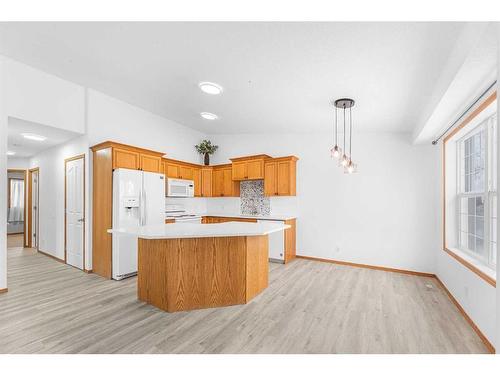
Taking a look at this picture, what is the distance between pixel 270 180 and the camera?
17.4 feet

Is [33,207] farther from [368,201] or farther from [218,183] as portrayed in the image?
[368,201]

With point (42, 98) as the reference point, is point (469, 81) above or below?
below

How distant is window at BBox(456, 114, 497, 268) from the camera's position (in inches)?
99.0

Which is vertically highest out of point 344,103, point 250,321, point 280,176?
point 344,103

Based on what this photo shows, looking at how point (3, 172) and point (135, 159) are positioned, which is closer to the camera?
point (3, 172)

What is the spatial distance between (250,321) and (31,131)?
168 inches

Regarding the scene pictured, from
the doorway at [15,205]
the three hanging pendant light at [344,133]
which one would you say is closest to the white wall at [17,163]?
the doorway at [15,205]

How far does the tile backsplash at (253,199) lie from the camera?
18.5ft

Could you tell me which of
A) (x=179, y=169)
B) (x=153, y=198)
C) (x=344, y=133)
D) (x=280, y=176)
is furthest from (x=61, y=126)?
(x=344, y=133)

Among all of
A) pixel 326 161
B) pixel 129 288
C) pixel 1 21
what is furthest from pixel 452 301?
pixel 1 21

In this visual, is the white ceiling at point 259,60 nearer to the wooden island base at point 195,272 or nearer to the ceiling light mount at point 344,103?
the ceiling light mount at point 344,103

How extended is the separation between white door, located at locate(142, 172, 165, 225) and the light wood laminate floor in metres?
1.06

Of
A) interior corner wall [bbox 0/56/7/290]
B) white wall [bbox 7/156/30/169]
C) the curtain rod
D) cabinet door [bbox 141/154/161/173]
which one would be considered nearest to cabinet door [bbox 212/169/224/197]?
cabinet door [bbox 141/154/161/173]
